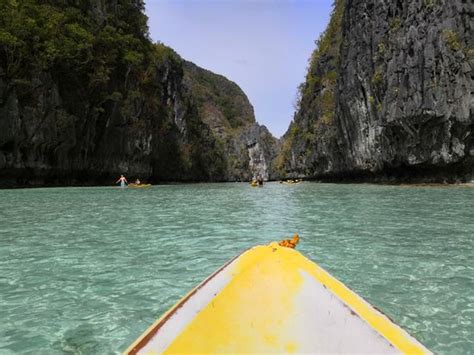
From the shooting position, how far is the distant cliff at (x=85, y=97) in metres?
28.9

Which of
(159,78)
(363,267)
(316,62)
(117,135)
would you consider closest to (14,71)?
(117,135)

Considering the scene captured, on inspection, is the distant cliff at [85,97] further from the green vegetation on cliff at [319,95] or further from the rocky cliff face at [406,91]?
the rocky cliff face at [406,91]

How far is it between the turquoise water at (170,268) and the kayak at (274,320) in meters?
1.11

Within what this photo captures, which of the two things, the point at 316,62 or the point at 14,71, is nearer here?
the point at 14,71

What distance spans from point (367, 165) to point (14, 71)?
28.9 metres

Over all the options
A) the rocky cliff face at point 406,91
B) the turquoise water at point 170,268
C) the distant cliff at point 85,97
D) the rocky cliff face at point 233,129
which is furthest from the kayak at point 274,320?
the rocky cliff face at point 233,129

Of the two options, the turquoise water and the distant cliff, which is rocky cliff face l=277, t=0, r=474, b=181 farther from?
the distant cliff

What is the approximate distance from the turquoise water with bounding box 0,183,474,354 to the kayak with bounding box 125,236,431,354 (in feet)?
3.63

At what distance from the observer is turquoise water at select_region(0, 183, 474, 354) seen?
3.54 metres

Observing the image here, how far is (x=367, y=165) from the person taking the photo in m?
36.7

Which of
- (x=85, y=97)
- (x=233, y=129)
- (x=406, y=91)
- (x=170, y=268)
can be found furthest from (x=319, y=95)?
(x=233, y=129)

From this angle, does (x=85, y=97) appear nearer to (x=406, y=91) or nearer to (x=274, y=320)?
(x=406, y=91)

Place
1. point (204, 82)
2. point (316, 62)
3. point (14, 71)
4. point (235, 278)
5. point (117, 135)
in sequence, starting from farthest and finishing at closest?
point (204, 82) < point (316, 62) < point (117, 135) < point (14, 71) < point (235, 278)

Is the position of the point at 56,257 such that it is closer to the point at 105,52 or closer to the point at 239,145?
the point at 105,52
